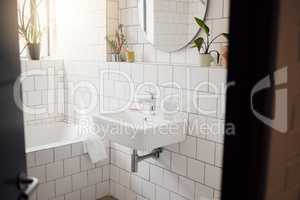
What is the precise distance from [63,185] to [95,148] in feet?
1.34

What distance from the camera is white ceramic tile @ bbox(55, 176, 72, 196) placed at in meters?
2.56

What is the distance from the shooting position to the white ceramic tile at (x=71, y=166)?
2.60m

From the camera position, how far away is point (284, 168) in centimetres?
65

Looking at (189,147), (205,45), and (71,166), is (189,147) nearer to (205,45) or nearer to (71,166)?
(205,45)

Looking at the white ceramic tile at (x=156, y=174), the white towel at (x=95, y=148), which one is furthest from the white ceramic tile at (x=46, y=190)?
the white ceramic tile at (x=156, y=174)

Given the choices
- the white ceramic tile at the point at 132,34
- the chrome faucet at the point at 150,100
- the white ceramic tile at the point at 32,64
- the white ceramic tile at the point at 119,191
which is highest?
the white ceramic tile at the point at 132,34

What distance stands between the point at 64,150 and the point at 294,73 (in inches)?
88.8

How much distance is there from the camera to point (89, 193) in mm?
2785

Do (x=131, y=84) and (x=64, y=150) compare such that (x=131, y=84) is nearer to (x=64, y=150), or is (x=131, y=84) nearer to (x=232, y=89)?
(x=64, y=150)

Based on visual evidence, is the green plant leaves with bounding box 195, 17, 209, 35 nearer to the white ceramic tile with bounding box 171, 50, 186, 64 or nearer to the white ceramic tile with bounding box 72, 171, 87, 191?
the white ceramic tile with bounding box 171, 50, 186, 64

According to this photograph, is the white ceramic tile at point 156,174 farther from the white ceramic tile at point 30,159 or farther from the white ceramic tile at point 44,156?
the white ceramic tile at point 30,159

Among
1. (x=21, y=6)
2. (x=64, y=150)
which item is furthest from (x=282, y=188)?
(x=21, y=6)

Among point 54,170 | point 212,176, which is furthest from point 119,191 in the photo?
point 212,176

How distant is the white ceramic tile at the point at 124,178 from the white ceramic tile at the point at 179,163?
60cm
